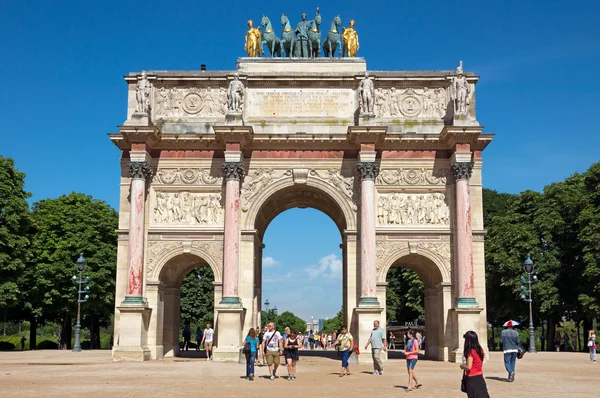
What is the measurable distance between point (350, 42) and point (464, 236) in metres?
11.2

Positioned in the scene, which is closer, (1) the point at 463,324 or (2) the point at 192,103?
(1) the point at 463,324

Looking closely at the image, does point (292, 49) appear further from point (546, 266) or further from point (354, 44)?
point (546, 266)

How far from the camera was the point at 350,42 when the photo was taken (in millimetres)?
36219

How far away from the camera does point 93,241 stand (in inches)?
2004

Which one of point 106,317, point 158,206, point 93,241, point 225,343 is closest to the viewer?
point 225,343

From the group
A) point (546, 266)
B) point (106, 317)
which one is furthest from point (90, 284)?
point (546, 266)

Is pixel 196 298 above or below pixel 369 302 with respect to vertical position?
above

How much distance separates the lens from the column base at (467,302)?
32.2 metres

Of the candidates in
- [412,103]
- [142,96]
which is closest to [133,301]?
[142,96]

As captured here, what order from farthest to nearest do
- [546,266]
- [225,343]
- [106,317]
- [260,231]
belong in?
1. [106,317]
2. [546,266]
3. [260,231]
4. [225,343]

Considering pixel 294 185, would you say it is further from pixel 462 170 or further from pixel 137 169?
pixel 462 170

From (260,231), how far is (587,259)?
19383mm

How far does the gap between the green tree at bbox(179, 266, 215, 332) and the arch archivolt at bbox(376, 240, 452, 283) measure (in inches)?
1338

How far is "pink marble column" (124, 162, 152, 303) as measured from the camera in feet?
107
